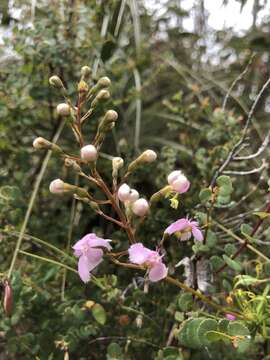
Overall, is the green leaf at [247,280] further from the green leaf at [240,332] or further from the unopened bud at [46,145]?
the unopened bud at [46,145]

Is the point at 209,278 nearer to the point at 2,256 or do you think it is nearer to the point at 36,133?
the point at 2,256

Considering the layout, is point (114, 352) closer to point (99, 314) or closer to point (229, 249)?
Result: point (99, 314)

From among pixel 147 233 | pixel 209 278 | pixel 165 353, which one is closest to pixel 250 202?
pixel 147 233

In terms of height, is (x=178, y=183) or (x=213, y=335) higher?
(x=178, y=183)

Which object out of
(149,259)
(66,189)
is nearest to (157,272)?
(149,259)

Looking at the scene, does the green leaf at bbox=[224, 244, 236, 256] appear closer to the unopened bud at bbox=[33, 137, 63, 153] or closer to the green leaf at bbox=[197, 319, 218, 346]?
the green leaf at bbox=[197, 319, 218, 346]

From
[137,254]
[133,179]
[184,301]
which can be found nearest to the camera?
[137,254]
